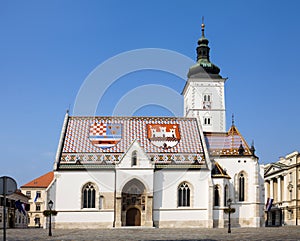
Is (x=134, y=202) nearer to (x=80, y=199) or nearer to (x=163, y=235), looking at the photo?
(x=80, y=199)

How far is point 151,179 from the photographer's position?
47.4 m

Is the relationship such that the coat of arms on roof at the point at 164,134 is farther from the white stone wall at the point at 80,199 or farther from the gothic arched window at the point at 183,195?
the white stone wall at the point at 80,199

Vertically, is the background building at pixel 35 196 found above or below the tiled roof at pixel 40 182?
below

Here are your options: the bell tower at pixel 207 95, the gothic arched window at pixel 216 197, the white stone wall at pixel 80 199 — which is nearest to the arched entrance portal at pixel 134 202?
the white stone wall at pixel 80 199

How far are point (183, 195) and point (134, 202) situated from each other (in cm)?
516

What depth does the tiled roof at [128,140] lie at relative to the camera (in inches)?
1929

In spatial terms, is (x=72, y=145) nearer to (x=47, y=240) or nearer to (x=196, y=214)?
(x=196, y=214)

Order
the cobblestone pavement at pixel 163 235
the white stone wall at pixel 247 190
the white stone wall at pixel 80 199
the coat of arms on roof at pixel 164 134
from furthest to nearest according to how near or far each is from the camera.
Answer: the coat of arms on roof at pixel 164 134 < the white stone wall at pixel 247 190 < the white stone wall at pixel 80 199 < the cobblestone pavement at pixel 163 235

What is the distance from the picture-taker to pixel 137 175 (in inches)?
1870

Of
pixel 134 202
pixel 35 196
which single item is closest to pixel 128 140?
pixel 134 202

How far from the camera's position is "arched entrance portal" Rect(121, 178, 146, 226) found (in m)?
47.8

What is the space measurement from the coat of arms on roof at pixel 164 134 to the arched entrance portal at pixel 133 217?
758 centimetres

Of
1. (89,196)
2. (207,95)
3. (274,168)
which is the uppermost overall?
(207,95)

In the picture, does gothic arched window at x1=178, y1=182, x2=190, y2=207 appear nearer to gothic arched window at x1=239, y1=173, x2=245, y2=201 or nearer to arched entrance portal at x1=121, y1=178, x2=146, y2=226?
arched entrance portal at x1=121, y1=178, x2=146, y2=226
